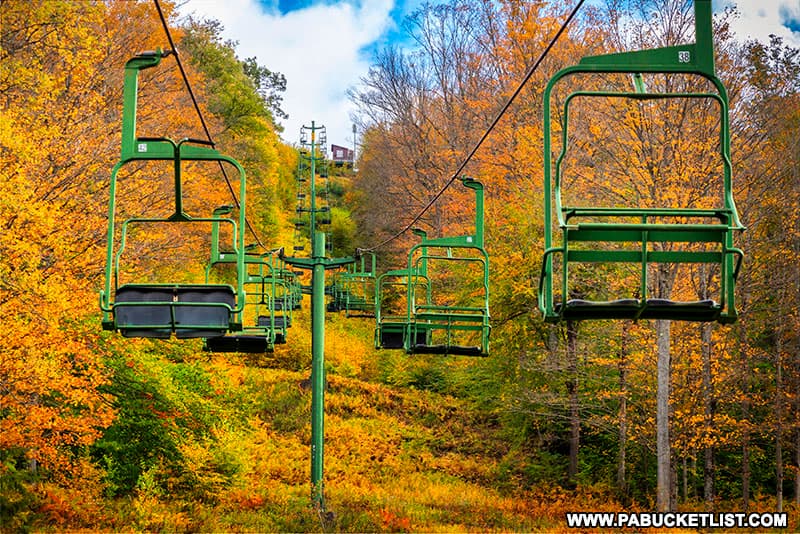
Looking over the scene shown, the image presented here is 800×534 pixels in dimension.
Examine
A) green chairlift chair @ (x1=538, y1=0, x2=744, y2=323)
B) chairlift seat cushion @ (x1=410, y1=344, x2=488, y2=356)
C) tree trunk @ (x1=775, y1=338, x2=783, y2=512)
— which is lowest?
tree trunk @ (x1=775, y1=338, x2=783, y2=512)

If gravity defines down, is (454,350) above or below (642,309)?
below

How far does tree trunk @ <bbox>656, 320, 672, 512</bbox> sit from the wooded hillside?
2.27 feet

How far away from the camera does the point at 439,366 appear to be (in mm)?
33438

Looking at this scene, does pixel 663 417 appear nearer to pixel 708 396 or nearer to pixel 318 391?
pixel 708 396

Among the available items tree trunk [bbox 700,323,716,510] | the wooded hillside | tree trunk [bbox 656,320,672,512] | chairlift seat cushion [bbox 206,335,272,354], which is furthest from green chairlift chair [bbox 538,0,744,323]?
tree trunk [bbox 700,323,716,510]

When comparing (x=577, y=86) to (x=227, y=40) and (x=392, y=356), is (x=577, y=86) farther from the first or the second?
(x=227, y=40)

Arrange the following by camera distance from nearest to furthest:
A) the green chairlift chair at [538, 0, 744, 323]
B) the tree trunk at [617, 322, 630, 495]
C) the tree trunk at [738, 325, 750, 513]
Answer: the green chairlift chair at [538, 0, 744, 323]
the tree trunk at [738, 325, 750, 513]
the tree trunk at [617, 322, 630, 495]

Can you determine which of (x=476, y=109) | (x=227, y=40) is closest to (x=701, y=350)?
(x=476, y=109)

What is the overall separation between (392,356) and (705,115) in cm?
2137

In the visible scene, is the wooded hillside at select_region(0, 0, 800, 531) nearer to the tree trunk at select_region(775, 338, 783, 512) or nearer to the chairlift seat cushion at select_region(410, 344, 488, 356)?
the tree trunk at select_region(775, 338, 783, 512)

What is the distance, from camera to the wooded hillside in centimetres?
1551

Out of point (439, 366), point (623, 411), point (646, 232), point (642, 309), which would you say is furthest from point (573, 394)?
point (646, 232)

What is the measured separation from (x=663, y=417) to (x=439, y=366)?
52.8ft

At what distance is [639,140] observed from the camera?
711 inches
